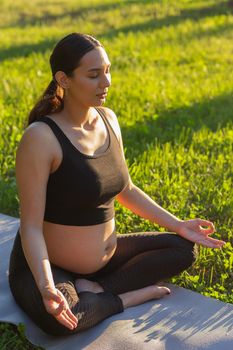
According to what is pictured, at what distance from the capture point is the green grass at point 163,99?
490cm

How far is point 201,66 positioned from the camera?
9.34 m

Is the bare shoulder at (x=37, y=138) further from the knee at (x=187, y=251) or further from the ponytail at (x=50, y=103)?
the knee at (x=187, y=251)

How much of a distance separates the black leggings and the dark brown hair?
641 mm

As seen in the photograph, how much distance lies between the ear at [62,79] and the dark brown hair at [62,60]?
2 centimetres

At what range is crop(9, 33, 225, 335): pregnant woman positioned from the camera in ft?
10.9

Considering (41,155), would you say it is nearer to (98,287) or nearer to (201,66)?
(98,287)

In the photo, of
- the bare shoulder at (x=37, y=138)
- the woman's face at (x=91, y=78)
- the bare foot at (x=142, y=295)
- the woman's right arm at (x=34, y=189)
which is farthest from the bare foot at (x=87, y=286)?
the woman's face at (x=91, y=78)

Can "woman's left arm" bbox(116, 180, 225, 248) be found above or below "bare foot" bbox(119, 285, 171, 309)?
above

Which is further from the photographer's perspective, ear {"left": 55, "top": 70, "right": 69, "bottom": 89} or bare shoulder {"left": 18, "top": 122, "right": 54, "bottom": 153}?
ear {"left": 55, "top": 70, "right": 69, "bottom": 89}

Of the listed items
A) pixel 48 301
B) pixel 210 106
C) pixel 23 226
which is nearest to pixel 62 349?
pixel 48 301

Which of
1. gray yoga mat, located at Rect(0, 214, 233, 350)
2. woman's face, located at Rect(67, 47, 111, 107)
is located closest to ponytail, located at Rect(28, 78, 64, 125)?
woman's face, located at Rect(67, 47, 111, 107)

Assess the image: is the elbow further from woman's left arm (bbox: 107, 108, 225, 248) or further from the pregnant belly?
the pregnant belly

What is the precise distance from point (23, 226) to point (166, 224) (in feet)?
2.81

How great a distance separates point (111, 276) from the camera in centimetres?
381
